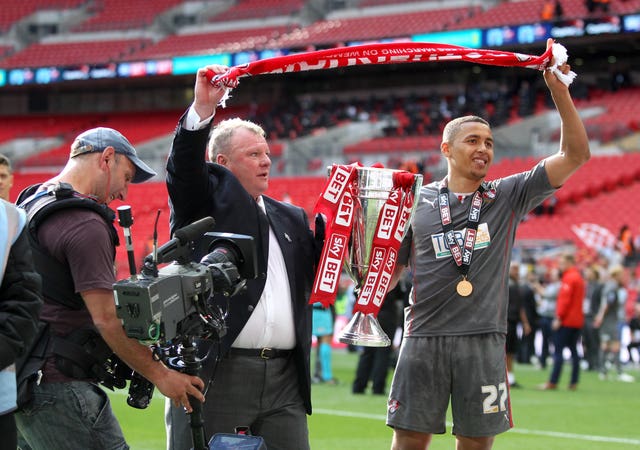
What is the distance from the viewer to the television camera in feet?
11.0

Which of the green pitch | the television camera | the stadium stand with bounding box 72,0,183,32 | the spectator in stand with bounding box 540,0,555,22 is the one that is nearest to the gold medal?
the television camera

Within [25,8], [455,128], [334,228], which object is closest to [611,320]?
[455,128]

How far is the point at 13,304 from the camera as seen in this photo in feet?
11.4

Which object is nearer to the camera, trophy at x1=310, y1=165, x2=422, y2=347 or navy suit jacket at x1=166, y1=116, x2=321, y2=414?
navy suit jacket at x1=166, y1=116, x2=321, y2=414

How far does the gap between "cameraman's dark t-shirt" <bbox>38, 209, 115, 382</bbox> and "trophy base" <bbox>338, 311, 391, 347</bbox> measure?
1.22m

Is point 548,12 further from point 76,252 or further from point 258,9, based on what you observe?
point 76,252

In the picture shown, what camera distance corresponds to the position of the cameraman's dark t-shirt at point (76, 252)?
382 centimetres

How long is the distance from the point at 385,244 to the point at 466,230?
0.55m

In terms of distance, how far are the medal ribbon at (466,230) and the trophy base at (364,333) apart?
0.57 m

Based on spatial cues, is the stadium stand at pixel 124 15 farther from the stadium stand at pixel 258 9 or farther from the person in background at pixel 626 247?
the person in background at pixel 626 247

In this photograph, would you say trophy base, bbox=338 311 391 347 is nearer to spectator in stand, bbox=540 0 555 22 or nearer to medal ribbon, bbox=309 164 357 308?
medal ribbon, bbox=309 164 357 308

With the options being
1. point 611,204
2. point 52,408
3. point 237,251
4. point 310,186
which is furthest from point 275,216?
point 310,186

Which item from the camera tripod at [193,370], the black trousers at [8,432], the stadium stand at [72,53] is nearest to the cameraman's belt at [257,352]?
the camera tripod at [193,370]

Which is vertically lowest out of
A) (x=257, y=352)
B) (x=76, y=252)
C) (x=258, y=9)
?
(x=257, y=352)
